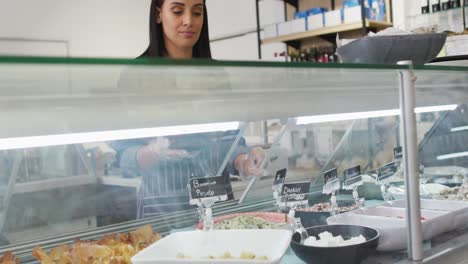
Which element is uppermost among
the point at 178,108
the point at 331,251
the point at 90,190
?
the point at 178,108

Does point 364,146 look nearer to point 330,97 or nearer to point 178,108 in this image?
point 330,97

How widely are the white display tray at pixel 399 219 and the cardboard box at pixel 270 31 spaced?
3613mm

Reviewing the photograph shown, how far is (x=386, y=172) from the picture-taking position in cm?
163

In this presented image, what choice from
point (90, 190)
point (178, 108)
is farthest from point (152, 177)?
point (178, 108)

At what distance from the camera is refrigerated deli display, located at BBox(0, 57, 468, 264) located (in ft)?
3.11

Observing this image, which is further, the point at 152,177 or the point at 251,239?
the point at 152,177

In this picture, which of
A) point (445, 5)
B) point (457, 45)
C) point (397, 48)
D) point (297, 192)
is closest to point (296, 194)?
point (297, 192)

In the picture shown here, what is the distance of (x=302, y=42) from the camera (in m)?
5.03

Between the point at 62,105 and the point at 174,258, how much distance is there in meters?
0.38

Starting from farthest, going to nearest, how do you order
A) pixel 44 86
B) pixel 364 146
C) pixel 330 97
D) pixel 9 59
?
pixel 364 146
pixel 330 97
pixel 44 86
pixel 9 59

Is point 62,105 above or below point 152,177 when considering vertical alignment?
above

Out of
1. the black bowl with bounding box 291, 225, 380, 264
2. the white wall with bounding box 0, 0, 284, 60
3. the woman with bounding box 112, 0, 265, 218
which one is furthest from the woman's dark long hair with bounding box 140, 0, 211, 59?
the white wall with bounding box 0, 0, 284, 60

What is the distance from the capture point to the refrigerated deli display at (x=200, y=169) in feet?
3.11

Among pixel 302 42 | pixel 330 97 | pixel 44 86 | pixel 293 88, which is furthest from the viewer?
pixel 302 42
